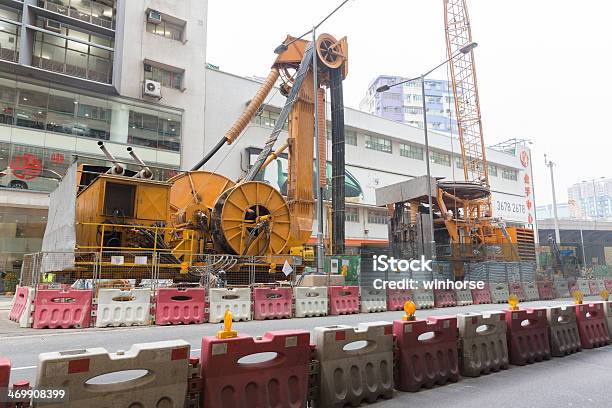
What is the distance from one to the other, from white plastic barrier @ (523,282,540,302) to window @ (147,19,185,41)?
26.6m

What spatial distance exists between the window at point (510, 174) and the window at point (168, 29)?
43.3 m

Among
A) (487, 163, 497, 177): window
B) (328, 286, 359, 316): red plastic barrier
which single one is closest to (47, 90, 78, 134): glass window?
(328, 286, 359, 316): red plastic barrier

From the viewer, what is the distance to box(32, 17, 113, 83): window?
24703 mm

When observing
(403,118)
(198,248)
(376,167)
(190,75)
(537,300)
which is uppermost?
(403,118)

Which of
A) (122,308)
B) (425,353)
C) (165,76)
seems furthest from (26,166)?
(425,353)

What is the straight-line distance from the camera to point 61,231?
12406 mm

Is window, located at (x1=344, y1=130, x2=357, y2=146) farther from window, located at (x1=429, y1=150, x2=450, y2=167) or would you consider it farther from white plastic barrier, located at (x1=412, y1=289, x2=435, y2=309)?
white plastic barrier, located at (x1=412, y1=289, x2=435, y2=309)

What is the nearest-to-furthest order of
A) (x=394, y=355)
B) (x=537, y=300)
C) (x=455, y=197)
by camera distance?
(x=394, y=355) < (x=537, y=300) < (x=455, y=197)

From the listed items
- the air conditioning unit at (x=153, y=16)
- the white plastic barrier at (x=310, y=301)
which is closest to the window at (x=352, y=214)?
the air conditioning unit at (x=153, y=16)

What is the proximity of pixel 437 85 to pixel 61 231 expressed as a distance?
391ft

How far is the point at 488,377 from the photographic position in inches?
225

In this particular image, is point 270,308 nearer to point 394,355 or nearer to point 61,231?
point 61,231

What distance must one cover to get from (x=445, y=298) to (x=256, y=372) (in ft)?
48.8

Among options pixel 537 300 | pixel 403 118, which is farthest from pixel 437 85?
pixel 537 300
